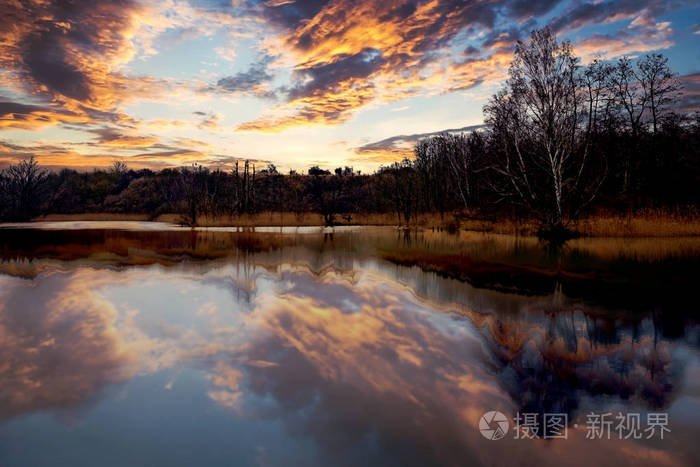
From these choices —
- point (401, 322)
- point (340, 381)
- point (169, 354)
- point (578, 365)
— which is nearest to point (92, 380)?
point (169, 354)

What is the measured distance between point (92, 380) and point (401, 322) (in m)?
4.34

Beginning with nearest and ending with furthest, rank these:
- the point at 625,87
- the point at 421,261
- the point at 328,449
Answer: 1. the point at 328,449
2. the point at 421,261
3. the point at 625,87

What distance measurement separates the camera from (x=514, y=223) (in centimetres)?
3088

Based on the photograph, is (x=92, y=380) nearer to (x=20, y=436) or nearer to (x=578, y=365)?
(x=20, y=436)

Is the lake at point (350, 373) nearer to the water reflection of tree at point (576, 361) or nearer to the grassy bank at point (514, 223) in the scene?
the water reflection of tree at point (576, 361)

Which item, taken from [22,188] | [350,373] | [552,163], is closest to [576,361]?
[350,373]

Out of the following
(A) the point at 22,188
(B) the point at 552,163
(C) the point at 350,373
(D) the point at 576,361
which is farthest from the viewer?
(A) the point at 22,188

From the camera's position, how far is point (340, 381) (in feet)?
14.7

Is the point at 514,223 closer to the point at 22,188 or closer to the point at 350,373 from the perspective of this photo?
the point at 350,373

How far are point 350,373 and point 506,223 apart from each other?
2918 cm

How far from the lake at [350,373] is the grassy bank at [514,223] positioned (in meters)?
14.8

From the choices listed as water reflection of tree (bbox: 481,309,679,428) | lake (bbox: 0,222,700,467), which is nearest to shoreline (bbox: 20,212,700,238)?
lake (bbox: 0,222,700,467)

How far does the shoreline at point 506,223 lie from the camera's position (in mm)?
22328

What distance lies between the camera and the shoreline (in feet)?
73.3
